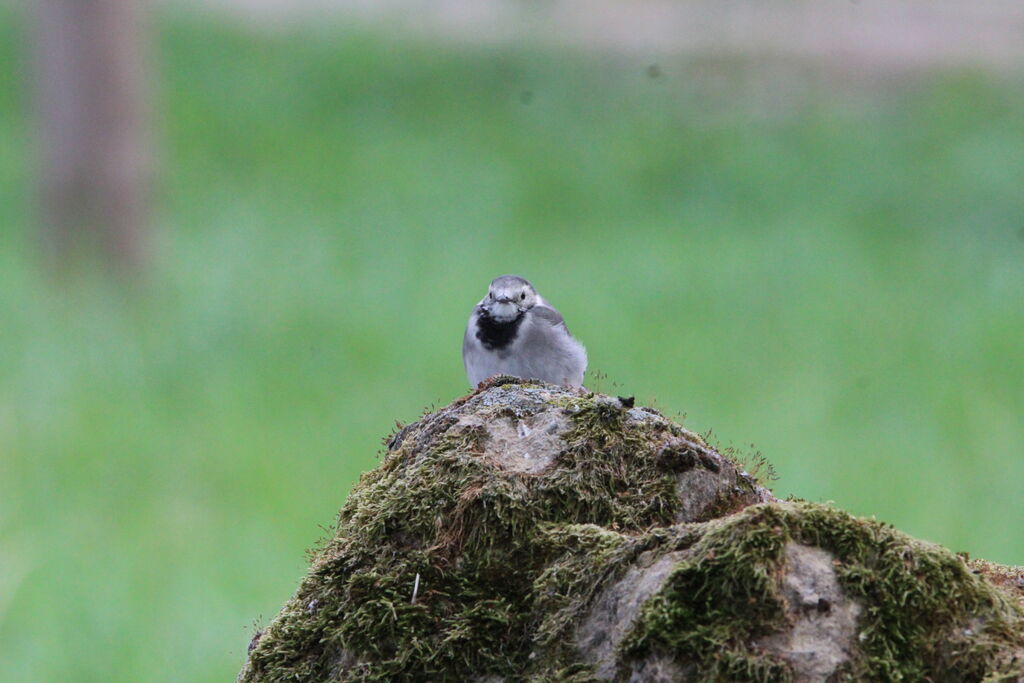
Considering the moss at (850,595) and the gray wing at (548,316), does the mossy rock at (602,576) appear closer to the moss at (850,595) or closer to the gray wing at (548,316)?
the moss at (850,595)

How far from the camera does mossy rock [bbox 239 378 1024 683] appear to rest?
2.48 meters

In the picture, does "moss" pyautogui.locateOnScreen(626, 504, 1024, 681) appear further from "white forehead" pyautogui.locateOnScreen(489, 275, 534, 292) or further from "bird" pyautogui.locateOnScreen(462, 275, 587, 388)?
"white forehead" pyautogui.locateOnScreen(489, 275, 534, 292)

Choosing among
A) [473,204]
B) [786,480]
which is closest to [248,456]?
[786,480]

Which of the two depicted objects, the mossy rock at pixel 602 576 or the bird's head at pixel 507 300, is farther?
the bird's head at pixel 507 300

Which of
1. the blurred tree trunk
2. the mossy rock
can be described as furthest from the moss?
the blurred tree trunk

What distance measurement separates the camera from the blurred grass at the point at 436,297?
837cm

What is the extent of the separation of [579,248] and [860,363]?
14.5 feet

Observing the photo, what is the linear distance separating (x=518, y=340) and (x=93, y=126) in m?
9.78

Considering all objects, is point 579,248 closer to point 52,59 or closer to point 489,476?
point 52,59

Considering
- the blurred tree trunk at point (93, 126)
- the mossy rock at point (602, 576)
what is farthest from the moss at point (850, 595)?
the blurred tree trunk at point (93, 126)

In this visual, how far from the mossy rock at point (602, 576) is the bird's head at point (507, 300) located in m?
1.82

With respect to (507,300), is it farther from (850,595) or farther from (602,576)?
(850,595)

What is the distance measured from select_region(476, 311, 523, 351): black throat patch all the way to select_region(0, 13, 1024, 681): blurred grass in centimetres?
248

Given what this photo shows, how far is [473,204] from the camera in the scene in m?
17.3
